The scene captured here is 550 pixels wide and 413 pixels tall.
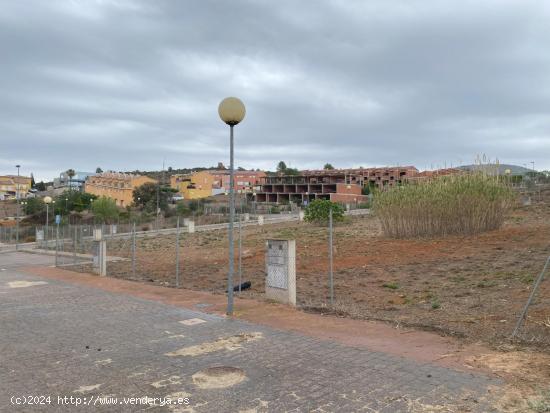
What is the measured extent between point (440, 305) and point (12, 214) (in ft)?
357

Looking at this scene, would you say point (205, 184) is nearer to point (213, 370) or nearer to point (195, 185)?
point (195, 185)

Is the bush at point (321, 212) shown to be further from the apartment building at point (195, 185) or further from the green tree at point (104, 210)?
the apartment building at point (195, 185)

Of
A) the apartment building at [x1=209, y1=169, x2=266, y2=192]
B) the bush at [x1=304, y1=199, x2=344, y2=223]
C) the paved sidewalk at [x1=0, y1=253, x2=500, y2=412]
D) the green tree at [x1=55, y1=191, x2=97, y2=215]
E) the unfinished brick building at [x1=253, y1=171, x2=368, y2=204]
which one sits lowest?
the paved sidewalk at [x1=0, y1=253, x2=500, y2=412]

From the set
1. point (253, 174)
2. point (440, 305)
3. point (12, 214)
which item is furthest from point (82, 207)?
point (440, 305)

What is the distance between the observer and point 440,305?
866cm

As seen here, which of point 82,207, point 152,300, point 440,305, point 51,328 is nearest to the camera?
point 51,328

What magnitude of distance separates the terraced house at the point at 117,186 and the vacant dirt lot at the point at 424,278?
86555 mm

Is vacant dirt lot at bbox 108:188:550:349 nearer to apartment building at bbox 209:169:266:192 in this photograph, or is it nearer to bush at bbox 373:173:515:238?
bush at bbox 373:173:515:238

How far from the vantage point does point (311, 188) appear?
10812cm

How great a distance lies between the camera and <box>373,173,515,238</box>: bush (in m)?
18.9

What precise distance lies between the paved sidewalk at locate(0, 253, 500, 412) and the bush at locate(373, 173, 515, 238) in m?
13.7

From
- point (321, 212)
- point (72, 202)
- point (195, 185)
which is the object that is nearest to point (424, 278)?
point (321, 212)

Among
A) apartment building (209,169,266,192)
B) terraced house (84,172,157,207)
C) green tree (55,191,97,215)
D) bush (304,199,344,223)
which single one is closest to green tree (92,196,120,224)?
green tree (55,191,97,215)

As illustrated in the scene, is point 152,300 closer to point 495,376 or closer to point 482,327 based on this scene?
point 482,327
